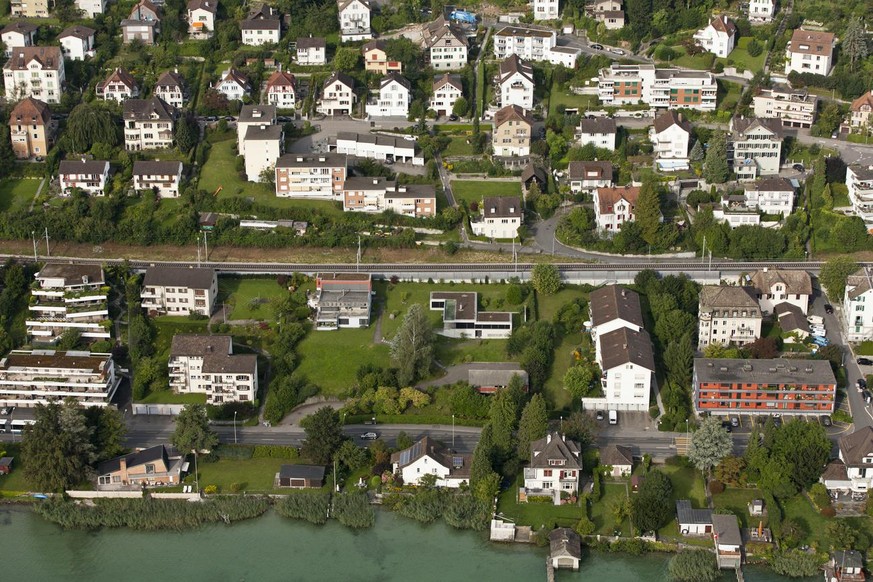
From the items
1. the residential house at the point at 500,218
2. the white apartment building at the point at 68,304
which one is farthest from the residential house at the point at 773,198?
the white apartment building at the point at 68,304

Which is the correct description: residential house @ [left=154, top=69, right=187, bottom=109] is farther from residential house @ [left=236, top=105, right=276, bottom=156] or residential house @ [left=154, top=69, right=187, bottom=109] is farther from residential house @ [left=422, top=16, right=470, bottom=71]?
residential house @ [left=422, top=16, right=470, bottom=71]

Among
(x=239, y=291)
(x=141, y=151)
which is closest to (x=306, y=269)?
(x=239, y=291)

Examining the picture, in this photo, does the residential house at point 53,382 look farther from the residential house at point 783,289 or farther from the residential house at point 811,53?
the residential house at point 811,53

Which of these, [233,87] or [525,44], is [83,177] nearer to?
[233,87]

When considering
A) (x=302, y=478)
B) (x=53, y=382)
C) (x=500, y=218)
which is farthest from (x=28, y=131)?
(x=302, y=478)

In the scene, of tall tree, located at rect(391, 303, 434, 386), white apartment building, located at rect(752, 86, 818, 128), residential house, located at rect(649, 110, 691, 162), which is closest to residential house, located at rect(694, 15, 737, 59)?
white apartment building, located at rect(752, 86, 818, 128)

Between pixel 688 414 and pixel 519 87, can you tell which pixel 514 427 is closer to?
pixel 688 414

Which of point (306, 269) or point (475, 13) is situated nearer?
point (306, 269)
